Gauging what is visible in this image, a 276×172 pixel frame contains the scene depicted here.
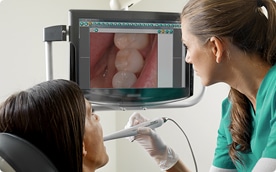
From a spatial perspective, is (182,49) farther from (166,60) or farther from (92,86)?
(92,86)

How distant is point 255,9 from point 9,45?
71.6 inches

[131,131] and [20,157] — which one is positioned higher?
[20,157]

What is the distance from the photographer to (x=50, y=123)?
90 cm

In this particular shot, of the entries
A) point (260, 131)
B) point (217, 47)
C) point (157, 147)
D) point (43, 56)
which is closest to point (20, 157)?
point (217, 47)

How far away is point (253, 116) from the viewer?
1.41m

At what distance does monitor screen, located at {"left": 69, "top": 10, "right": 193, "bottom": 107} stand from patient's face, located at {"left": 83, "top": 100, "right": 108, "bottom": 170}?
47 centimetres

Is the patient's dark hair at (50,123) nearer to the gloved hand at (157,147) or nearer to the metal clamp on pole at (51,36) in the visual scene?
the metal clamp on pole at (51,36)

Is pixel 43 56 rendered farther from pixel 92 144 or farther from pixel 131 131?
pixel 92 144

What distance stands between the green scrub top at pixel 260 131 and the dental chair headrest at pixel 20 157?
0.68 m

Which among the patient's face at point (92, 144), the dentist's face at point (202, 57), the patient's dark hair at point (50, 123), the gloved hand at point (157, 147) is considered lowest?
the gloved hand at point (157, 147)

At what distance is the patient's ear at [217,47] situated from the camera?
1.23 metres

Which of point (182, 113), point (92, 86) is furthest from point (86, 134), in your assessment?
point (182, 113)

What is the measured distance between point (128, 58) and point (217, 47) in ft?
1.63

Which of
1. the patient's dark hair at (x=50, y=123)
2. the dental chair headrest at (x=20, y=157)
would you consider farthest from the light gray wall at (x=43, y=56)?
the dental chair headrest at (x=20, y=157)
